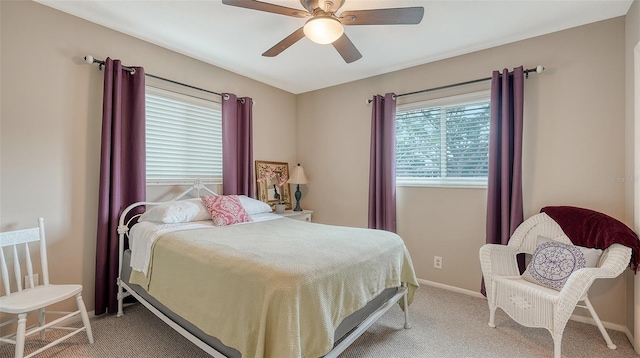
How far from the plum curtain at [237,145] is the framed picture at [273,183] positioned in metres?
0.29

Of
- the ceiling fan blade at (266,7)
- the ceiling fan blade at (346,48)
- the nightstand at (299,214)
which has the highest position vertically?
the ceiling fan blade at (266,7)

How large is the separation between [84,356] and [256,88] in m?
3.25

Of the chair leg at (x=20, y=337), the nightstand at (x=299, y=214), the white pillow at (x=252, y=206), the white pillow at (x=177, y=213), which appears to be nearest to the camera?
the chair leg at (x=20, y=337)

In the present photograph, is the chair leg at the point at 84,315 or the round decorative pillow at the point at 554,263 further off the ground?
the round decorative pillow at the point at 554,263

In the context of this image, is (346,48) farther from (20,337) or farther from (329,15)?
(20,337)

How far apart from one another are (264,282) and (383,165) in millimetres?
2444

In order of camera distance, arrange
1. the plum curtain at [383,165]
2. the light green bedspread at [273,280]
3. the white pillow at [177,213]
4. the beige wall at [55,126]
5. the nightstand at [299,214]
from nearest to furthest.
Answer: the light green bedspread at [273,280] → the beige wall at [55,126] → the white pillow at [177,213] → the plum curtain at [383,165] → the nightstand at [299,214]

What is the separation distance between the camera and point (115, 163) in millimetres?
2504

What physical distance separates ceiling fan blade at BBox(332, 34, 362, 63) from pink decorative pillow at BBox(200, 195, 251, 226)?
5.85 ft

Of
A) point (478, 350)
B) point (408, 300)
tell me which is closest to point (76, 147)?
point (408, 300)

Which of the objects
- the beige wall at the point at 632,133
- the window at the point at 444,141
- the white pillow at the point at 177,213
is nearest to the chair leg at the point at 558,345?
the beige wall at the point at 632,133

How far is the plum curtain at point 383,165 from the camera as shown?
3.40 m

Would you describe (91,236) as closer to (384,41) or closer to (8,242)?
(8,242)

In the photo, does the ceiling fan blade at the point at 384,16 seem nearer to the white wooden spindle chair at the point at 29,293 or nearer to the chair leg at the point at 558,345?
the chair leg at the point at 558,345
